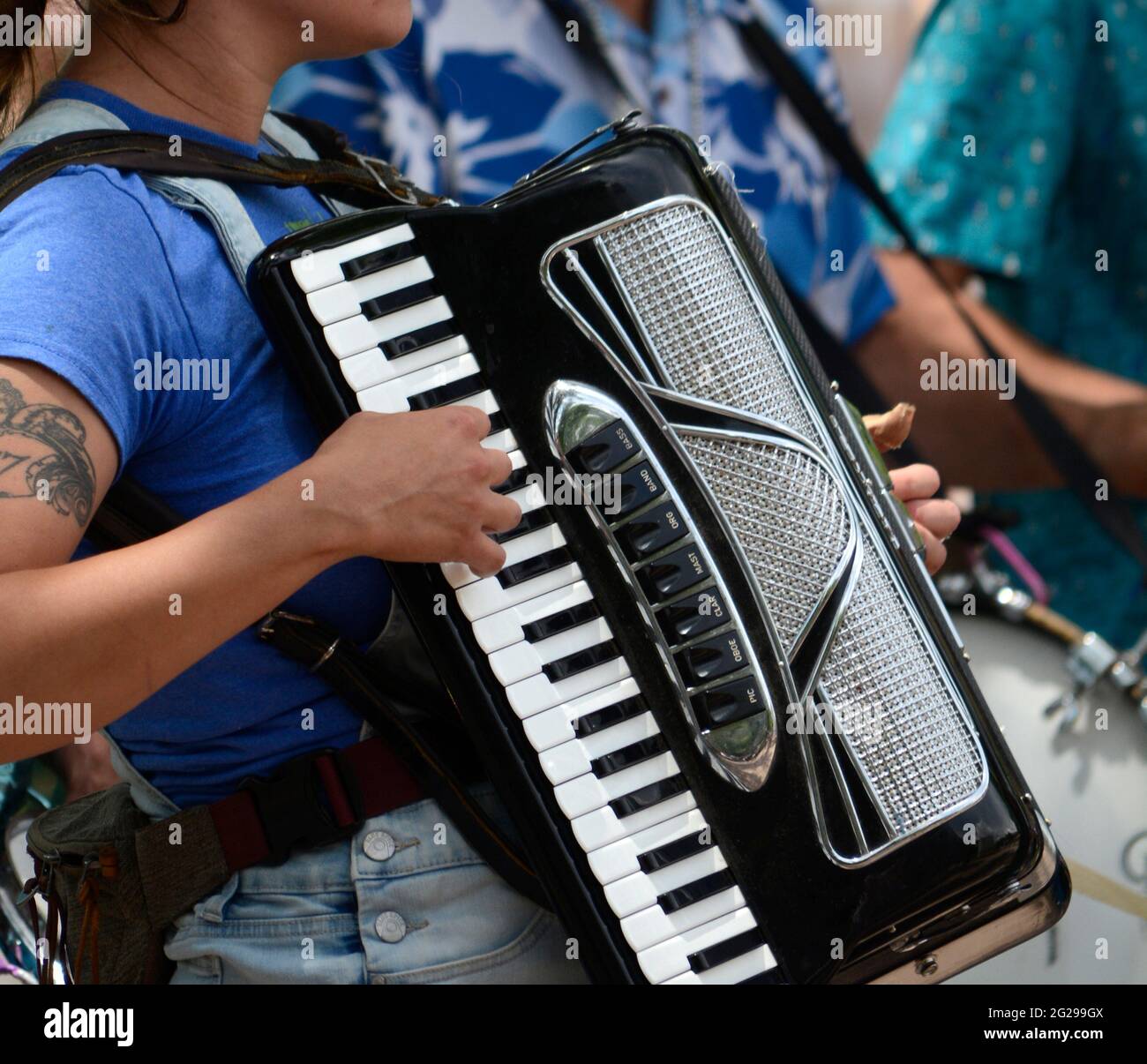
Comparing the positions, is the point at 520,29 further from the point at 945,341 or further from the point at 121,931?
the point at 121,931

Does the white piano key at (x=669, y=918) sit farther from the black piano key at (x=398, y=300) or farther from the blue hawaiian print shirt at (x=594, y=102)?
the blue hawaiian print shirt at (x=594, y=102)

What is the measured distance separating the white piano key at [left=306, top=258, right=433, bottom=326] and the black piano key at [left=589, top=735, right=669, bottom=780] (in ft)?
1.22

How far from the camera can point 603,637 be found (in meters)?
1.10

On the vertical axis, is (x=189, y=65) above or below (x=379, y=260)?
above

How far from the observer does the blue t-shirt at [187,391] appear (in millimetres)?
958

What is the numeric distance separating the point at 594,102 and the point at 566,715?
4.48ft

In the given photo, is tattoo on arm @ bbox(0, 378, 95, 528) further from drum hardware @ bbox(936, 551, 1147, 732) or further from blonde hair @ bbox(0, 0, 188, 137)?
drum hardware @ bbox(936, 551, 1147, 732)

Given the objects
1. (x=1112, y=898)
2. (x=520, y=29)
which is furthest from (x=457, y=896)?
(x=520, y=29)

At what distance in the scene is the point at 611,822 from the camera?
42.6 inches

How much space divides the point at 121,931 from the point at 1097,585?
1.85 metres

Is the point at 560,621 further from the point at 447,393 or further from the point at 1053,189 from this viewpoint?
the point at 1053,189

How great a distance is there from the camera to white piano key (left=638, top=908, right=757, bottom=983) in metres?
1.08

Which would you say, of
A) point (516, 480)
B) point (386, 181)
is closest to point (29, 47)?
point (386, 181)

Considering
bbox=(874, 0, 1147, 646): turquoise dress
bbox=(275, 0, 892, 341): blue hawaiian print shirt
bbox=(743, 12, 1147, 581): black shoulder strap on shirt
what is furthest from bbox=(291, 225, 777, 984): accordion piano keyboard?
bbox=(874, 0, 1147, 646): turquoise dress
